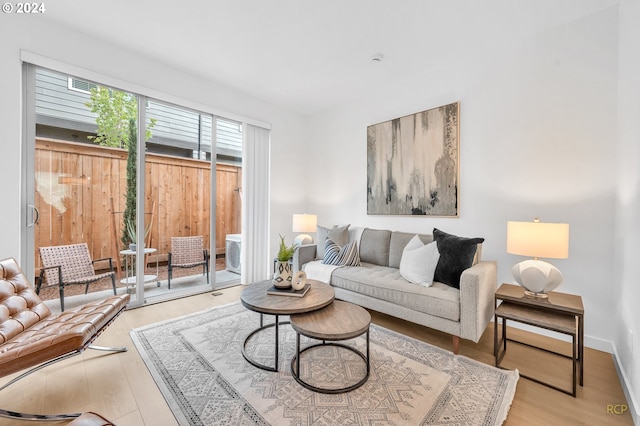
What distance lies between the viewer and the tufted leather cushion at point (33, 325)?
1.40 metres

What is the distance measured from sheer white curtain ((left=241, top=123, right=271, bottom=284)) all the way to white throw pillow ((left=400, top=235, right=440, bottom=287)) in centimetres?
228

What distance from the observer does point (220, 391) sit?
5.53 feet

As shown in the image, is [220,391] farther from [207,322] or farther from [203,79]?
[203,79]

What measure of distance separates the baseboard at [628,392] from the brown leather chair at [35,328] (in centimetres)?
302

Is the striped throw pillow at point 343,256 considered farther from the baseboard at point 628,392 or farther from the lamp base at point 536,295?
the baseboard at point 628,392

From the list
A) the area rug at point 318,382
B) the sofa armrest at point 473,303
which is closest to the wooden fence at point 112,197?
the area rug at point 318,382

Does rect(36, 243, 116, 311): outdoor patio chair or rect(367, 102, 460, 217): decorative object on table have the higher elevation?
rect(367, 102, 460, 217): decorative object on table

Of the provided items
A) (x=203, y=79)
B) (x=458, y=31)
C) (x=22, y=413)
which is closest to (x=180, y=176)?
(x=203, y=79)

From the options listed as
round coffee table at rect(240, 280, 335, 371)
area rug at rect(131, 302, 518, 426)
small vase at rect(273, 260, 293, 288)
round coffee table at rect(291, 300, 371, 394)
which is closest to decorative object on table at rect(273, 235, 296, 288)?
small vase at rect(273, 260, 293, 288)

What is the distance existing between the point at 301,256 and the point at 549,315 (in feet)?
7.95

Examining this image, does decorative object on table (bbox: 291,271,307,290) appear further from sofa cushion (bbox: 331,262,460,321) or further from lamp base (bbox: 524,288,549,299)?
lamp base (bbox: 524,288,549,299)

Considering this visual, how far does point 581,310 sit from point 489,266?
64cm

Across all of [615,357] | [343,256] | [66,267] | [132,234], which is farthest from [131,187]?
[615,357]

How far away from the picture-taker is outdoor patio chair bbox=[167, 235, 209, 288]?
3520 millimetres
